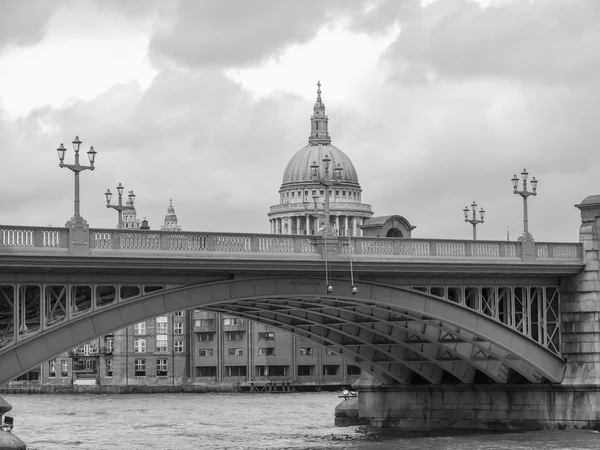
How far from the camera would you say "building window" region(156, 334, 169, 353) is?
191 meters

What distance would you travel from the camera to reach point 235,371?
18575cm

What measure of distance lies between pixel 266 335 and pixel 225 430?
89879 millimetres

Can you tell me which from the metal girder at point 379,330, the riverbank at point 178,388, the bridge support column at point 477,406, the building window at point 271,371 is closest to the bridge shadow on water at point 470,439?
the bridge support column at point 477,406

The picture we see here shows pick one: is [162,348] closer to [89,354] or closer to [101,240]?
[89,354]

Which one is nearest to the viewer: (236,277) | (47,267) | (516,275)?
(47,267)

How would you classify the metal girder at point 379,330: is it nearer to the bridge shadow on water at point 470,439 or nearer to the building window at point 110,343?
the bridge shadow on water at point 470,439

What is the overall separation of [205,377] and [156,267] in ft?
434

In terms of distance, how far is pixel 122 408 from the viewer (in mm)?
133625

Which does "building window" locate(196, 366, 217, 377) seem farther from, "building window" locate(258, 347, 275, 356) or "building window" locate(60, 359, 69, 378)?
"building window" locate(60, 359, 69, 378)

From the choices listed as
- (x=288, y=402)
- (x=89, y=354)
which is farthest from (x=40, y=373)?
(x=288, y=402)

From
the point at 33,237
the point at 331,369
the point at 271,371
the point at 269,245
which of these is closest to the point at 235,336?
the point at 271,371

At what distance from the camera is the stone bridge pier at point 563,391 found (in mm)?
73500

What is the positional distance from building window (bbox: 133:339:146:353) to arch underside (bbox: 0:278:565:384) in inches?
4368

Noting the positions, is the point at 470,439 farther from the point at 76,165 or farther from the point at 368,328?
the point at 76,165
